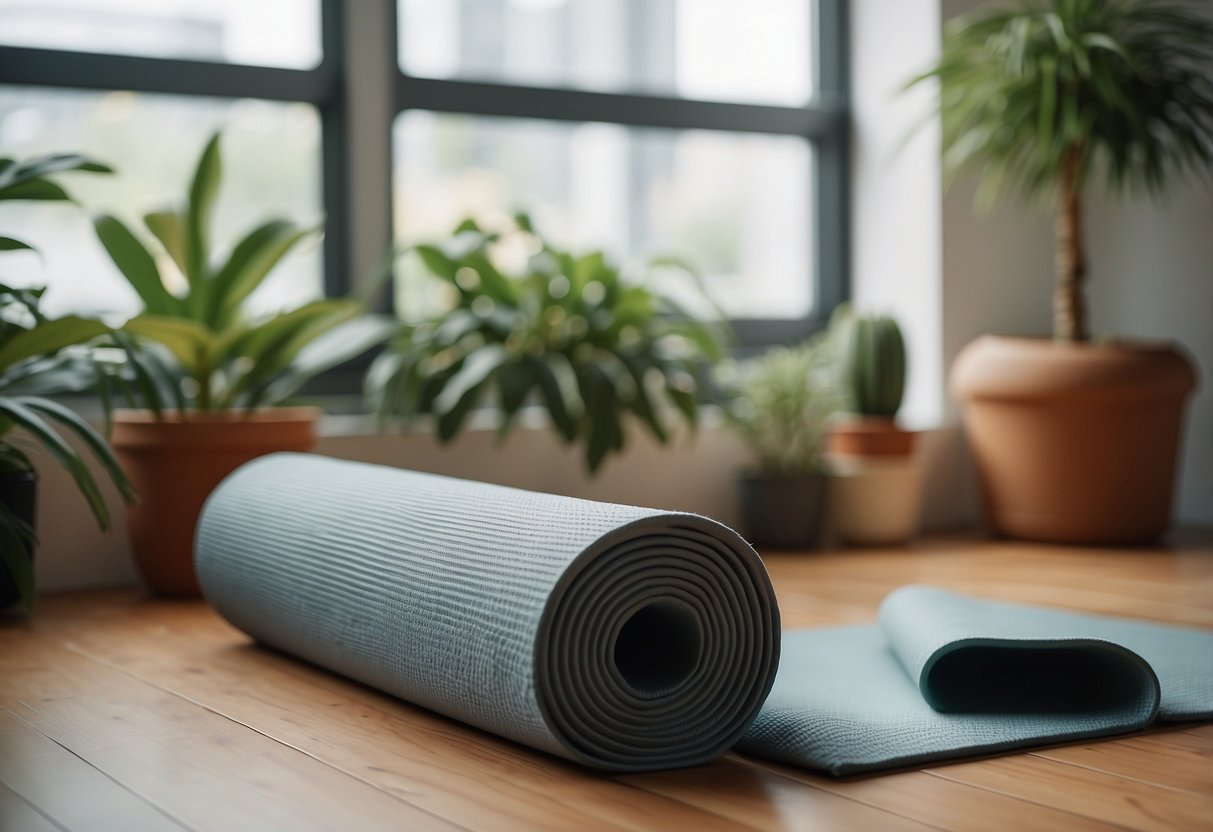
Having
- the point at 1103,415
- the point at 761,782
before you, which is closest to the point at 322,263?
the point at 1103,415

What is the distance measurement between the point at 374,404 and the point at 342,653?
1.28m

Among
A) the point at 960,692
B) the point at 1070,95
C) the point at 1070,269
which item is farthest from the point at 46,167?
the point at 1070,269

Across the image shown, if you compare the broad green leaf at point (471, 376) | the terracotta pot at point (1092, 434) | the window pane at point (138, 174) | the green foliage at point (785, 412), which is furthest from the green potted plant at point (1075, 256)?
the window pane at point (138, 174)

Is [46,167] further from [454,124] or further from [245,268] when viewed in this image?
[454,124]

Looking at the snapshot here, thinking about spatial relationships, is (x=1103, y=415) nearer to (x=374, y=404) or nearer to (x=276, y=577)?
(x=374, y=404)

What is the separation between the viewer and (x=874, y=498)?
3723 mm

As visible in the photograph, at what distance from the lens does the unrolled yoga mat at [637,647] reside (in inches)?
64.1

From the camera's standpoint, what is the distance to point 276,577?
2.18 m

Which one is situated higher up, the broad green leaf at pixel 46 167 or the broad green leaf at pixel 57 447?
the broad green leaf at pixel 46 167

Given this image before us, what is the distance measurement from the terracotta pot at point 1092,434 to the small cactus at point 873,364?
0.85 ft

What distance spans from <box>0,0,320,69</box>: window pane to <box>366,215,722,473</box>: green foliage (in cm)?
67

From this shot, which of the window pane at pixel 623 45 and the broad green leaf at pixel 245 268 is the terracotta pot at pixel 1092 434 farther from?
the broad green leaf at pixel 245 268

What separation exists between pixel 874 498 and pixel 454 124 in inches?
57.3

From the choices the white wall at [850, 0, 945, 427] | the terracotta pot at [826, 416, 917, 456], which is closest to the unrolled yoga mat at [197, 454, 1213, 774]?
the terracotta pot at [826, 416, 917, 456]
